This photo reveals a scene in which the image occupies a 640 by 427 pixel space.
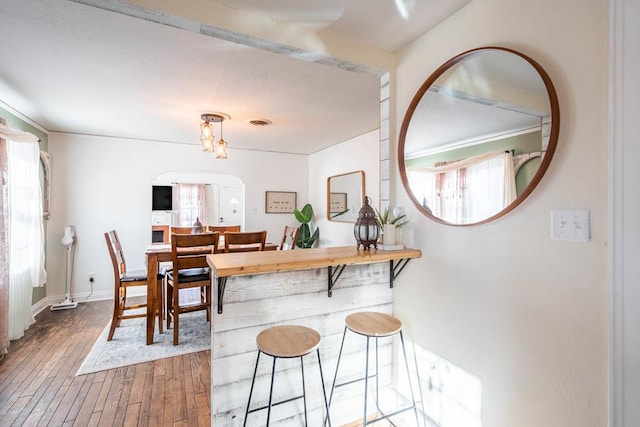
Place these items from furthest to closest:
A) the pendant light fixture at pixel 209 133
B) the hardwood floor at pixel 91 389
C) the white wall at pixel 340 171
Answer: the white wall at pixel 340 171, the pendant light fixture at pixel 209 133, the hardwood floor at pixel 91 389

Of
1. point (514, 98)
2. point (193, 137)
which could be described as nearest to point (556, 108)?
point (514, 98)

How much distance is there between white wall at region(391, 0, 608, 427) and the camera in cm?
100

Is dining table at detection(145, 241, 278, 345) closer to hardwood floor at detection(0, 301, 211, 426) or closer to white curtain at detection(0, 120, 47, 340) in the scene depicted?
hardwood floor at detection(0, 301, 211, 426)

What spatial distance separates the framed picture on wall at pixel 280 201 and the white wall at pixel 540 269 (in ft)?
12.3

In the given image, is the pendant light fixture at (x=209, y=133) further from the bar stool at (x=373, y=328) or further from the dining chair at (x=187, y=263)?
the bar stool at (x=373, y=328)

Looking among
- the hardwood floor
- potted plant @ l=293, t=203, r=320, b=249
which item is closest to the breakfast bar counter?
the hardwood floor

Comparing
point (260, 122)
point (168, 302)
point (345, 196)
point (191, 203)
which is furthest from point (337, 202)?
point (191, 203)

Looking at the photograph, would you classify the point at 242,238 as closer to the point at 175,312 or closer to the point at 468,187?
the point at 175,312

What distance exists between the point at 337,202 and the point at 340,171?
1.57 ft

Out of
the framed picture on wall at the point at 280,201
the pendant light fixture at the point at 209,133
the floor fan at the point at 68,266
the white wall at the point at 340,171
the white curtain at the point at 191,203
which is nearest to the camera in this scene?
the pendant light fixture at the point at 209,133

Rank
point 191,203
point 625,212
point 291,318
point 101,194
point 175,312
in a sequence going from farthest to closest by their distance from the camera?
point 191,203, point 101,194, point 175,312, point 291,318, point 625,212

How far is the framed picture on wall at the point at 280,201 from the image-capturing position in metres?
5.04

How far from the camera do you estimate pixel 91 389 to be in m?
2.00

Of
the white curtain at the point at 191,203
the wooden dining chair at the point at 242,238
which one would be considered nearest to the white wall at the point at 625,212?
the wooden dining chair at the point at 242,238
